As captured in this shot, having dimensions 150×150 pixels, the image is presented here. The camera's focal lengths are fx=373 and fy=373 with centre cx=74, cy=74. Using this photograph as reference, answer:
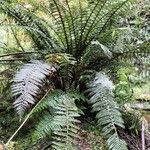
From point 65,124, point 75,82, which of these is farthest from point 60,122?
point 75,82

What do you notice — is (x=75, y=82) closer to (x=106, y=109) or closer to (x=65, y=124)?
(x=106, y=109)

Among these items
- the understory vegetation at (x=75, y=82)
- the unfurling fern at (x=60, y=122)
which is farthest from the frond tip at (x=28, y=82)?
the unfurling fern at (x=60, y=122)

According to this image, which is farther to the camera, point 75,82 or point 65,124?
point 75,82

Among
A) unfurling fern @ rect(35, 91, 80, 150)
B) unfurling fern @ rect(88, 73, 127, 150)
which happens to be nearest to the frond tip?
unfurling fern @ rect(35, 91, 80, 150)

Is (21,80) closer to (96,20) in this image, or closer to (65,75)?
(65,75)

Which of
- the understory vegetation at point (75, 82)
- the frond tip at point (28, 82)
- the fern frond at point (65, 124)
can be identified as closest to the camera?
the fern frond at point (65, 124)

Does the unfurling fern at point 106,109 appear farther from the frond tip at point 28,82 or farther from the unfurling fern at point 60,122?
the frond tip at point 28,82

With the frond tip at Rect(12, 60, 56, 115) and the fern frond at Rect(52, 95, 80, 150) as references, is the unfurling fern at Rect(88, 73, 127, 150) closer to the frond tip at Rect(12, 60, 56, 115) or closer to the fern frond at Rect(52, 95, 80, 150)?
the fern frond at Rect(52, 95, 80, 150)

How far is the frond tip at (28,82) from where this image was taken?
2.25m

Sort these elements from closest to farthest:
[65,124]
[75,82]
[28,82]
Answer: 1. [65,124]
2. [28,82]
3. [75,82]

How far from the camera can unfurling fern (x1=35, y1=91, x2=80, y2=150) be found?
84.9 inches

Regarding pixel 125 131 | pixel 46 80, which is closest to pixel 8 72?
pixel 46 80

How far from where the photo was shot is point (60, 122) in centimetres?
222

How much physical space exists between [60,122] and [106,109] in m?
0.42
